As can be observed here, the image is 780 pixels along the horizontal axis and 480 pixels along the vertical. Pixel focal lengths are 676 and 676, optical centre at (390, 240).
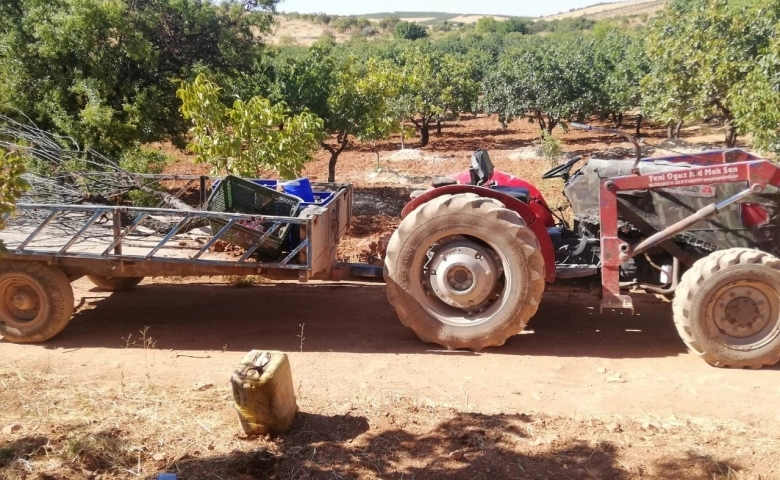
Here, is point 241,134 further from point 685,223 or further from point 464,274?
point 685,223

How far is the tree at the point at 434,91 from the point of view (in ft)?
68.0

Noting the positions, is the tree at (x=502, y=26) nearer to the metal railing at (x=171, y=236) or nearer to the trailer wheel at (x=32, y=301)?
the metal railing at (x=171, y=236)

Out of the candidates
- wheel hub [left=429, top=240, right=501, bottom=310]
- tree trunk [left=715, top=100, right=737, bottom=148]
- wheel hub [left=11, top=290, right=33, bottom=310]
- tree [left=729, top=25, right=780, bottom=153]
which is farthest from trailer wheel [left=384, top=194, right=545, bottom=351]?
tree trunk [left=715, top=100, right=737, bottom=148]

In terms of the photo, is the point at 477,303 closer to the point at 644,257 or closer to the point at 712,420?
the point at 644,257

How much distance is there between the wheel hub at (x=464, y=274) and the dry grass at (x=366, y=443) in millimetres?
1121

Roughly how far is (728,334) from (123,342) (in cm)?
516

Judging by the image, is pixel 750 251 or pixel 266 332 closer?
pixel 750 251

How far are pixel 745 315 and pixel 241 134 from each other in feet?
20.4

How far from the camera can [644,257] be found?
6016 mm

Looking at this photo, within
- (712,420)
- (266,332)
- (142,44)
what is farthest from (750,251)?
(142,44)

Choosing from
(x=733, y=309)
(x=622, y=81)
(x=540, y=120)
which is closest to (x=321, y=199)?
(x=733, y=309)

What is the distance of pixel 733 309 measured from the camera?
5.33 metres

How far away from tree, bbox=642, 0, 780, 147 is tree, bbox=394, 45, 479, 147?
6.49 meters

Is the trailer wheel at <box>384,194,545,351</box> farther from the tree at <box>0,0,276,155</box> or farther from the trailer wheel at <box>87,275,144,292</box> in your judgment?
the tree at <box>0,0,276,155</box>
